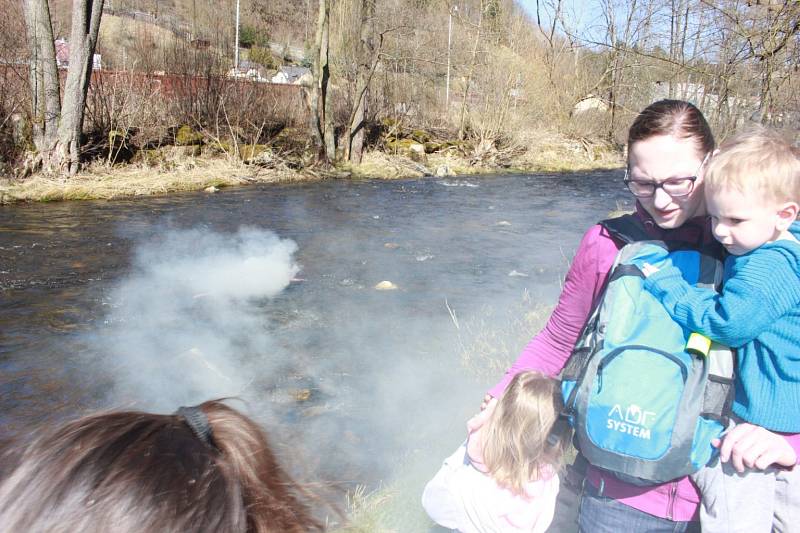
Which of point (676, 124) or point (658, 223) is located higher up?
point (676, 124)

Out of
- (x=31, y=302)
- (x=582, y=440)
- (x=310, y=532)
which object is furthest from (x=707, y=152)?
(x=31, y=302)

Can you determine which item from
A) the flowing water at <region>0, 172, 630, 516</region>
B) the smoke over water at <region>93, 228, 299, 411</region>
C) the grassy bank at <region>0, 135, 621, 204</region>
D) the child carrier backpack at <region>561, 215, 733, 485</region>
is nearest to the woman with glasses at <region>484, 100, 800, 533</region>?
the child carrier backpack at <region>561, 215, 733, 485</region>

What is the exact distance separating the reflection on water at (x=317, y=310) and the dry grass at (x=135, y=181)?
0.63 metres

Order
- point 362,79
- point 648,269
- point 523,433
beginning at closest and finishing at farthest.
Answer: point 648,269 → point 523,433 → point 362,79

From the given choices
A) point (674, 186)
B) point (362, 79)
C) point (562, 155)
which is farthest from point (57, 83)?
point (562, 155)

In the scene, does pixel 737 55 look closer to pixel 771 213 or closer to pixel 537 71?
pixel 771 213

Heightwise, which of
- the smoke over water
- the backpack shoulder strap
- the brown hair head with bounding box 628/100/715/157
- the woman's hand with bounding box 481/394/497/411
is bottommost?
the smoke over water

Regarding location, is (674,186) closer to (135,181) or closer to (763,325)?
(763,325)

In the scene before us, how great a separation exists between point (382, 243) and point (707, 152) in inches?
284

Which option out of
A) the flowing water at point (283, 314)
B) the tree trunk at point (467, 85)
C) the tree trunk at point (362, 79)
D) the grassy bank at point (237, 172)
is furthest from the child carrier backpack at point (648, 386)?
the tree trunk at point (467, 85)

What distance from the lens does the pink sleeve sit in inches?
77.1

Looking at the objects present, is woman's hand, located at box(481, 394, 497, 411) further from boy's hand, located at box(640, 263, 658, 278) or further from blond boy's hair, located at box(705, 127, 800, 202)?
blond boy's hair, located at box(705, 127, 800, 202)

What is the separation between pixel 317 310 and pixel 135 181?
8.59m

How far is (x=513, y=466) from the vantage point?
6.78ft
